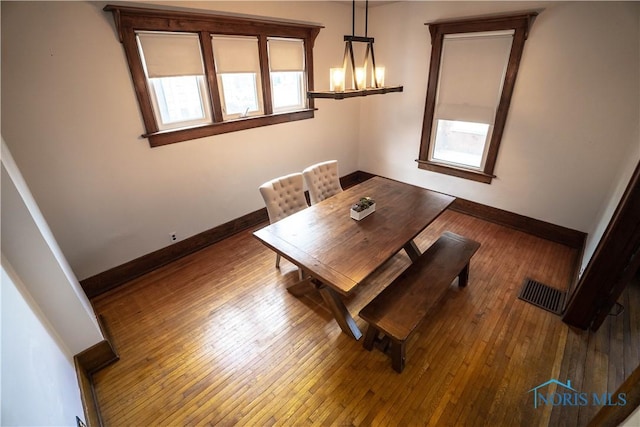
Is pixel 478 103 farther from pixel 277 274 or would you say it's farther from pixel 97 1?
pixel 97 1

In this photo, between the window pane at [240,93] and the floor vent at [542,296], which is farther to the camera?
the window pane at [240,93]

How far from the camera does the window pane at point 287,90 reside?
12.0 ft

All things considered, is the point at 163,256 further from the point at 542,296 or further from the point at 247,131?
the point at 542,296

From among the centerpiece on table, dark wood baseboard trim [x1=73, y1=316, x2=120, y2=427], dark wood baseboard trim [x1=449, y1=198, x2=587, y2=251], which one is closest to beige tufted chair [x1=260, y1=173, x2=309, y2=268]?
the centerpiece on table

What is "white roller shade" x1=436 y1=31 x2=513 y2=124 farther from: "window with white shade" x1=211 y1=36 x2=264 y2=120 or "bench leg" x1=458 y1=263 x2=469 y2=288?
"window with white shade" x1=211 y1=36 x2=264 y2=120

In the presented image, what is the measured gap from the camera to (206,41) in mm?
2818

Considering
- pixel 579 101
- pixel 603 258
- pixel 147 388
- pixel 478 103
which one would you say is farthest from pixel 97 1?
pixel 579 101

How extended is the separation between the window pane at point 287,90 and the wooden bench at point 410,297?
103 inches

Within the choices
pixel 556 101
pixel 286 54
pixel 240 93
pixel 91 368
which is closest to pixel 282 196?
pixel 240 93

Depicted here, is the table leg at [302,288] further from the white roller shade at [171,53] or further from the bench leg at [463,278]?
the white roller shade at [171,53]

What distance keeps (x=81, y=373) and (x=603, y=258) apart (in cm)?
376

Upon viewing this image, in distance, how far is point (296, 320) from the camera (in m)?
2.49

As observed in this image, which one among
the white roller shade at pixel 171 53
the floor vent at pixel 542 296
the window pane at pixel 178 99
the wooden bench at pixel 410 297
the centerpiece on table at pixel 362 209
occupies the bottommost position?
the floor vent at pixel 542 296

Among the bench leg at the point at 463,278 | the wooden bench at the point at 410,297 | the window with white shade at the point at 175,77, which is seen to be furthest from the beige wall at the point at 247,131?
the wooden bench at the point at 410,297
